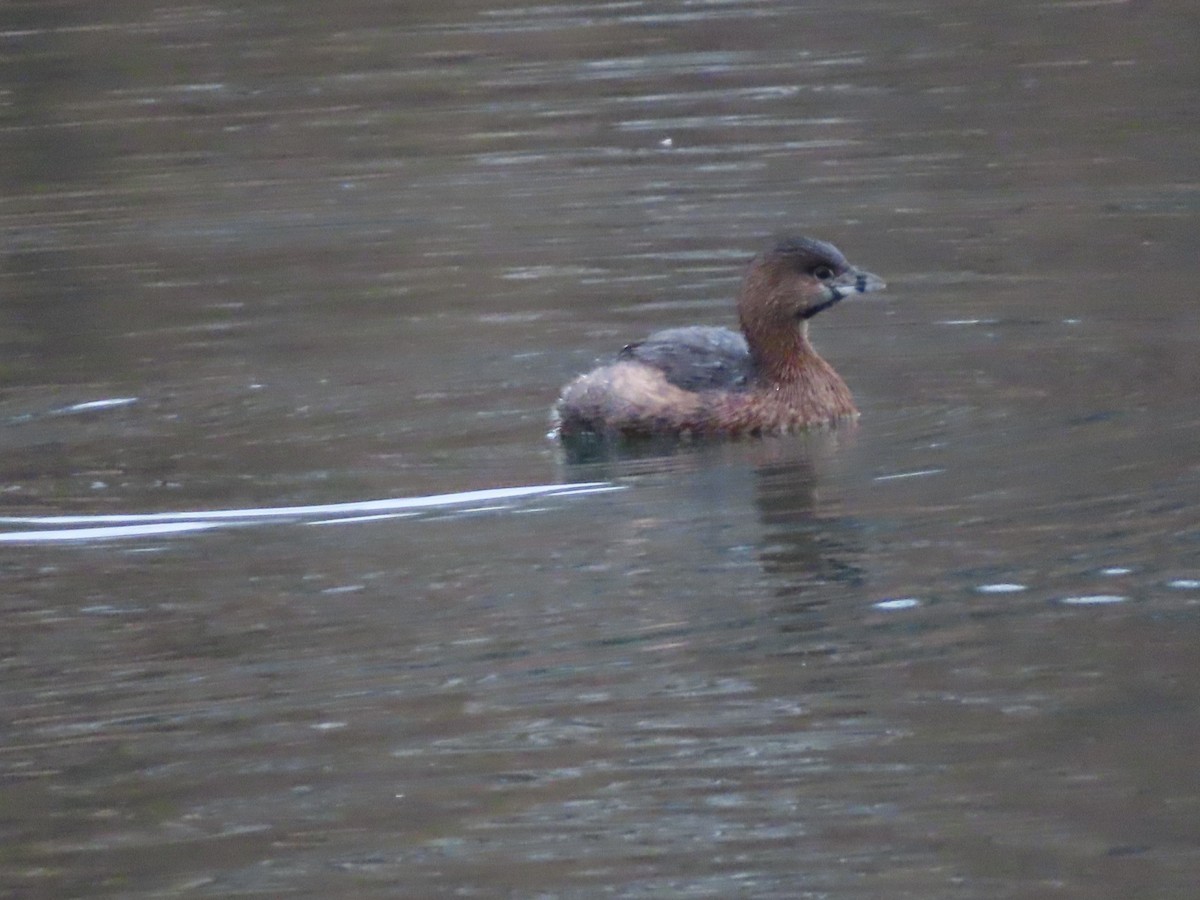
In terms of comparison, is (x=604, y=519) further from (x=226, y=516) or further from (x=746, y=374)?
(x=746, y=374)

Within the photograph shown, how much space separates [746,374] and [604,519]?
1.71 m

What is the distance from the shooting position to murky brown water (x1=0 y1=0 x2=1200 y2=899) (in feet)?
19.6

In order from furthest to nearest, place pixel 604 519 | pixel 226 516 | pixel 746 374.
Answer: pixel 746 374 < pixel 226 516 < pixel 604 519

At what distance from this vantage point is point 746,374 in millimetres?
10125

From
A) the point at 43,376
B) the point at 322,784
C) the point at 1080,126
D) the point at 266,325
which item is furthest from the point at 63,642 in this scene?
the point at 1080,126

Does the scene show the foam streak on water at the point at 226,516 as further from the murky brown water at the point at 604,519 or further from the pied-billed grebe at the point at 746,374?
the pied-billed grebe at the point at 746,374

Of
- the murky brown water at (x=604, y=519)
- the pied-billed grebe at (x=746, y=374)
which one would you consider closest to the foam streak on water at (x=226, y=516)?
the murky brown water at (x=604, y=519)

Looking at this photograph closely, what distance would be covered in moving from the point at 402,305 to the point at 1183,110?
646 centimetres

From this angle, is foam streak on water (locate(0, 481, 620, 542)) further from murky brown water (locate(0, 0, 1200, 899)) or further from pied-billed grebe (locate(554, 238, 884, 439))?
pied-billed grebe (locate(554, 238, 884, 439))

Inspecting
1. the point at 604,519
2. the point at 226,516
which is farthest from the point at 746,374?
the point at 226,516

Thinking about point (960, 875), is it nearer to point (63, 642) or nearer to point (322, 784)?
point (322, 784)

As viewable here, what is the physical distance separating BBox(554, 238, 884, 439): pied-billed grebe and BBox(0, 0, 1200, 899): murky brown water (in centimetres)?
22

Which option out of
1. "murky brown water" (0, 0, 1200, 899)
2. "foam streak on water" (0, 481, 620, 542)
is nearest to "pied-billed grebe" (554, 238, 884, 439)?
"murky brown water" (0, 0, 1200, 899)

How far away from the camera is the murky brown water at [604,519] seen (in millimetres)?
5984
